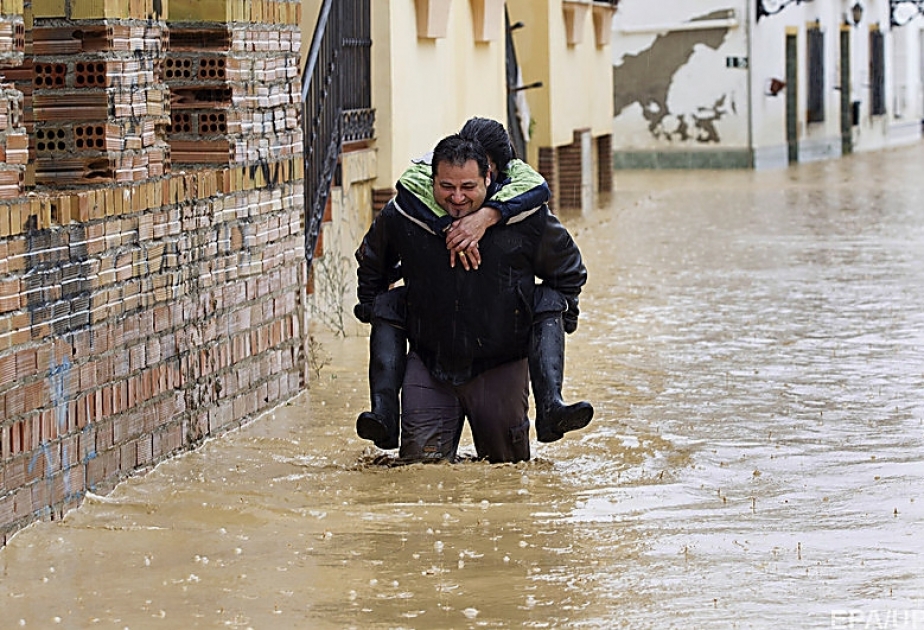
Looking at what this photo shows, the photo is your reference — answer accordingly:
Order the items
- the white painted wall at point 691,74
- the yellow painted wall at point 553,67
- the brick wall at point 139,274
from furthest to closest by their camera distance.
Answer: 1. the white painted wall at point 691,74
2. the yellow painted wall at point 553,67
3. the brick wall at point 139,274

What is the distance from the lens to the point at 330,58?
1240 centimetres

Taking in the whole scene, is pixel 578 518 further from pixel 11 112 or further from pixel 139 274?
pixel 11 112

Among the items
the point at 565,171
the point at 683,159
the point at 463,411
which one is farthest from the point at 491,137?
the point at 683,159

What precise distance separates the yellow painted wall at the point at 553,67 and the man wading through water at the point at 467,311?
47.4 ft

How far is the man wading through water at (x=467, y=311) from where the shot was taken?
21.9ft

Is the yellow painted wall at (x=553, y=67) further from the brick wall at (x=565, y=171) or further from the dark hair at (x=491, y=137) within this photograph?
the dark hair at (x=491, y=137)

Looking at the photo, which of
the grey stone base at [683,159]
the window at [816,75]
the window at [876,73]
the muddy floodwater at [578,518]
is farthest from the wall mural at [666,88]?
the muddy floodwater at [578,518]

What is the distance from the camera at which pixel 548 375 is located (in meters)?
6.74

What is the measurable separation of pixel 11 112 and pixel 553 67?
15823 mm

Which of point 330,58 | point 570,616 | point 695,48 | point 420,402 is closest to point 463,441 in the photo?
point 420,402

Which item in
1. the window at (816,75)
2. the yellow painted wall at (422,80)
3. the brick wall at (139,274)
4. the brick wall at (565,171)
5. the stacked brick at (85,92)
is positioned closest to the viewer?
the brick wall at (139,274)

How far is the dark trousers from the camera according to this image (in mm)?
6887

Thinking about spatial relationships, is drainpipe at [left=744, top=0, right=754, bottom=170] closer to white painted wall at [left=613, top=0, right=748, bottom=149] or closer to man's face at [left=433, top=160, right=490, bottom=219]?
white painted wall at [left=613, top=0, right=748, bottom=149]

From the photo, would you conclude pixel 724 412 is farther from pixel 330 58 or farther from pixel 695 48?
A: pixel 695 48
